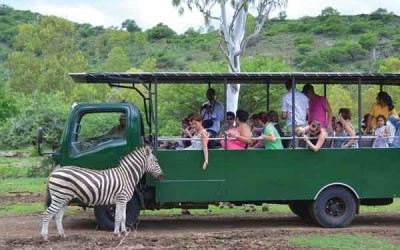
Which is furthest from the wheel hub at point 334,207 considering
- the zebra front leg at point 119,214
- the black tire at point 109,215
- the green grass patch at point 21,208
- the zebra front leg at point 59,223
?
the green grass patch at point 21,208

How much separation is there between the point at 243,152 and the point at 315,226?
1.72 metres

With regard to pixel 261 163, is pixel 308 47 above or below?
above

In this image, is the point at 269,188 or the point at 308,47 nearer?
the point at 269,188

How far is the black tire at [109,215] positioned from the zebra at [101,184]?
331 millimetres

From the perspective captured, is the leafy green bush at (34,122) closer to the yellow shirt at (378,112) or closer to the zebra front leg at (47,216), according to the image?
the yellow shirt at (378,112)

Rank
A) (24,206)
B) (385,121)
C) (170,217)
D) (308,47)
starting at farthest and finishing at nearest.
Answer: (308,47) < (24,206) < (170,217) < (385,121)

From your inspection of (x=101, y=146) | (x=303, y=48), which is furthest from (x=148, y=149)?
(x=303, y=48)

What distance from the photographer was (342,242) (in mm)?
9414

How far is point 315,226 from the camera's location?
1118cm

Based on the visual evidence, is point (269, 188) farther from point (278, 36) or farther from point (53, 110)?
point (278, 36)

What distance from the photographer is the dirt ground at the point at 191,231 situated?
9.15 metres

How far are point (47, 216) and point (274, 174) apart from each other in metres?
3.34

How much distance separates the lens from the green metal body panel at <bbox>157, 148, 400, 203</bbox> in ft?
34.4

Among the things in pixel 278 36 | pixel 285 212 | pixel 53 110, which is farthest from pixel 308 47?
pixel 285 212
